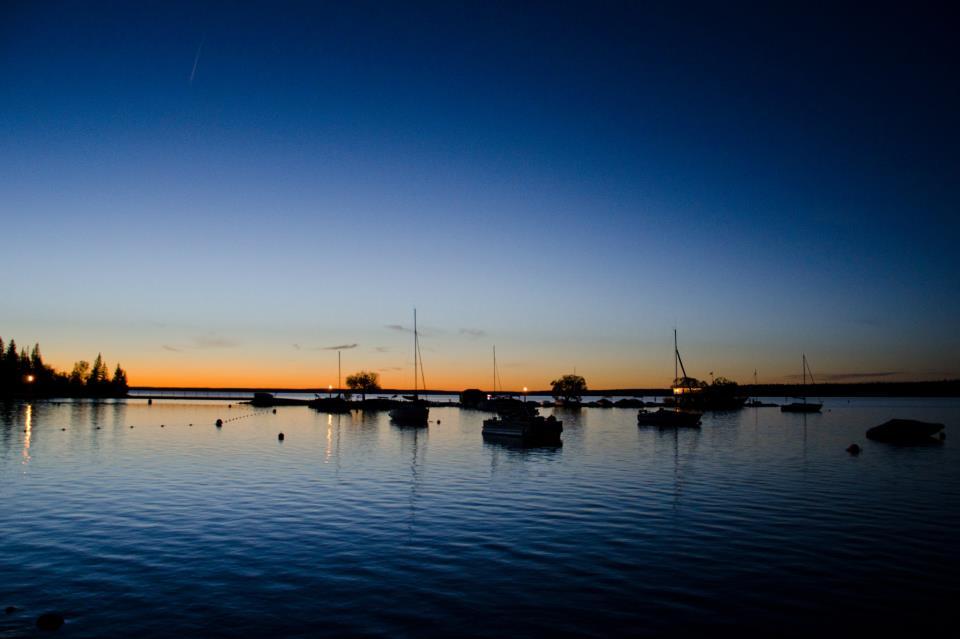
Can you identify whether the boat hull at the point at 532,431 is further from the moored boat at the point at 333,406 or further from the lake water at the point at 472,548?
the moored boat at the point at 333,406

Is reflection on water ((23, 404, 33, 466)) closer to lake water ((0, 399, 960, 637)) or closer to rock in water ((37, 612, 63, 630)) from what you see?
lake water ((0, 399, 960, 637))

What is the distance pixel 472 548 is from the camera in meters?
22.3

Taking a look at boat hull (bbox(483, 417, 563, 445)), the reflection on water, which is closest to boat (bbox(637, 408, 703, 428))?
boat hull (bbox(483, 417, 563, 445))

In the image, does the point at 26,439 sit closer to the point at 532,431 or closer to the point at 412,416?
the point at 412,416

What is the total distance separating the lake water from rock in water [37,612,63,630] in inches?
8.5

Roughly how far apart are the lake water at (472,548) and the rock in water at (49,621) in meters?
0.22

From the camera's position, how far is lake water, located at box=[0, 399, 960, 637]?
15656 mm

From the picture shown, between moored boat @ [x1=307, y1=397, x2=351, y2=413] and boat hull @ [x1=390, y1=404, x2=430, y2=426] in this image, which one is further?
moored boat @ [x1=307, y1=397, x2=351, y2=413]

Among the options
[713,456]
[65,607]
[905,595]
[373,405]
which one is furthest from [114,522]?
[373,405]

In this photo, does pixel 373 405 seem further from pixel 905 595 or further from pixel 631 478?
pixel 905 595

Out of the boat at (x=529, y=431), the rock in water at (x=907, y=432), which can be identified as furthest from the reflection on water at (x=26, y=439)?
the rock in water at (x=907, y=432)

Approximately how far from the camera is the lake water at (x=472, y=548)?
1566 cm

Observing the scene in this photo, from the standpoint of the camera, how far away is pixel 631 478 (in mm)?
41750

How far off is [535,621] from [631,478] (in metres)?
28.1
